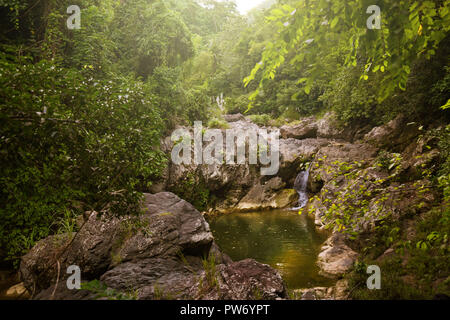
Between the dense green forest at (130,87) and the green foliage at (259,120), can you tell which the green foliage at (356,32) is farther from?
the green foliage at (259,120)

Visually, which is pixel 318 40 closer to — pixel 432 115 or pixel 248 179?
pixel 432 115

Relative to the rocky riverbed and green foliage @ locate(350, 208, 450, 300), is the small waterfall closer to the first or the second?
the rocky riverbed

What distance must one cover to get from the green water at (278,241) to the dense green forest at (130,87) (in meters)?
3.82

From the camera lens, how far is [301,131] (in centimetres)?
1745

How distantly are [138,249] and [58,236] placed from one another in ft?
7.04

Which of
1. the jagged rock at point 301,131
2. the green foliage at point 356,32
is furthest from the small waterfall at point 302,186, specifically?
the green foliage at point 356,32

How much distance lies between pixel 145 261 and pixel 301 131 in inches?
579

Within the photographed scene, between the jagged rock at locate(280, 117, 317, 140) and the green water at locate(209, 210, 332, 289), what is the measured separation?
6.52 meters

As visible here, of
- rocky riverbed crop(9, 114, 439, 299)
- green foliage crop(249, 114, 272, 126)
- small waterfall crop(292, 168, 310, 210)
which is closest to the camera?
rocky riverbed crop(9, 114, 439, 299)

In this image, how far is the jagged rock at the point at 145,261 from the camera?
390 centimetres

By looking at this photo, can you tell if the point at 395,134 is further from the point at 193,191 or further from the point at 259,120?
the point at 259,120

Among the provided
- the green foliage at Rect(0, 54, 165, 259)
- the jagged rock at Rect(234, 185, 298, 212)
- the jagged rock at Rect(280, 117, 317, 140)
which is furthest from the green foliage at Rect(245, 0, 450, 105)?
the jagged rock at Rect(280, 117, 317, 140)

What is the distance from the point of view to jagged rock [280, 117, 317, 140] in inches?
681

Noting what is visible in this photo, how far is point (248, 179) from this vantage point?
14.8 meters
